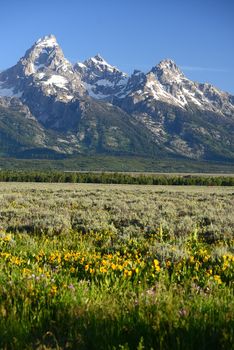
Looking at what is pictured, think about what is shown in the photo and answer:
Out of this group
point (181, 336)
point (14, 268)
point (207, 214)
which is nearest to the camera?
point (181, 336)

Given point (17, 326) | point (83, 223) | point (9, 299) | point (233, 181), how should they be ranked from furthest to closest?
1. point (233, 181)
2. point (83, 223)
3. point (9, 299)
4. point (17, 326)

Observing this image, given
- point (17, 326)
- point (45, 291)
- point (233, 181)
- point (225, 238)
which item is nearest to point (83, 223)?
point (225, 238)

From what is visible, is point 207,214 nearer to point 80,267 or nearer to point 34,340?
point 80,267

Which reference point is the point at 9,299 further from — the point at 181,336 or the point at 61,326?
the point at 181,336

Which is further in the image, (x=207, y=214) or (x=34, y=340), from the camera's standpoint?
(x=207, y=214)

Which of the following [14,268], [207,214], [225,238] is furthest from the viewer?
[207,214]

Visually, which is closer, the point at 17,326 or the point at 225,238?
the point at 17,326

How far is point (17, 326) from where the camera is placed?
4.50 meters

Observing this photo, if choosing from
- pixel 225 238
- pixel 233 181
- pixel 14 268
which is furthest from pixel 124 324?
pixel 233 181

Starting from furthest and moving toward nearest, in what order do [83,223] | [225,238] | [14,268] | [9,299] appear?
[83,223], [225,238], [14,268], [9,299]

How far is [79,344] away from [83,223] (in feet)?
40.7

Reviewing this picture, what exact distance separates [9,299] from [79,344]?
1643mm

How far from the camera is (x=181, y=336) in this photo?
13.7 feet

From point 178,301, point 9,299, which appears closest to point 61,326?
point 9,299
